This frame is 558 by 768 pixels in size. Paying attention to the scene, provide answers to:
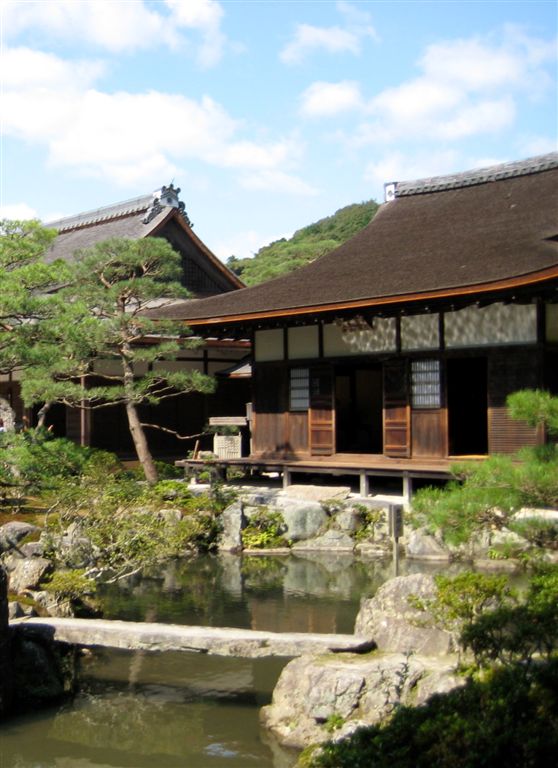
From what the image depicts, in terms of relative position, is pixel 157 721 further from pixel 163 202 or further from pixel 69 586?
pixel 163 202

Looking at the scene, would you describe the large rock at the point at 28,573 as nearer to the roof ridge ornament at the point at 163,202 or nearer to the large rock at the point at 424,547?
the large rock at the point at 424,547

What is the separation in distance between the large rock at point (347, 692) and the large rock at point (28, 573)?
3626 millimetres

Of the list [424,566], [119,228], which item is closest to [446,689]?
[424,566]

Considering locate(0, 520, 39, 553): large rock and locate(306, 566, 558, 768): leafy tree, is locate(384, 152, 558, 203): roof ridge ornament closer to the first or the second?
locate(0, 520, 39, 553): large rock

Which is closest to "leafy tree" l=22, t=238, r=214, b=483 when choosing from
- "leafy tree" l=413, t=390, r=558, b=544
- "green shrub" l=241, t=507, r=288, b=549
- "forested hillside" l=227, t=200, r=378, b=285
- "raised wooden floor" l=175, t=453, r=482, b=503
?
"raised wooden floor" l=175, t=453, r=482, b=503

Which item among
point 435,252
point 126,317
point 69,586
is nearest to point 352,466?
point 435,252

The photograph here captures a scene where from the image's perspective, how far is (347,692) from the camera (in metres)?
6.75

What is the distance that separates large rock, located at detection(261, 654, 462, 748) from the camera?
21.7 feet

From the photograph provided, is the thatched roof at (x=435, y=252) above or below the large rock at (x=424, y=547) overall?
above

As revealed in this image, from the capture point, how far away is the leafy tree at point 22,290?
386 inches

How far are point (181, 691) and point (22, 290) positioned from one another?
188 inches

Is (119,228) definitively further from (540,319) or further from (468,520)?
(468,520)

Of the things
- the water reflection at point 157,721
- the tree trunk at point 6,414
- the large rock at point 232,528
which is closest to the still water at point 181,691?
the water reflection at point 157,721

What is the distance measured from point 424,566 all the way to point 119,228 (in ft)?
53.0
